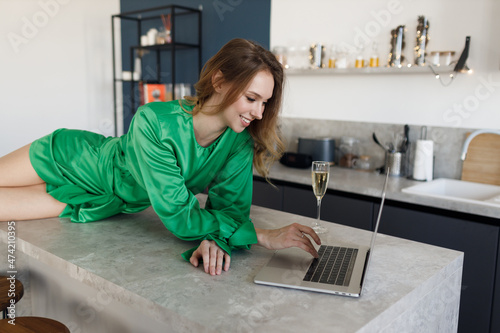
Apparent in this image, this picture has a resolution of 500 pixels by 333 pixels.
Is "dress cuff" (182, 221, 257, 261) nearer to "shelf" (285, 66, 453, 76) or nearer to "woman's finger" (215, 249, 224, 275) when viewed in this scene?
"woman's finger" (215, 249, 224, 275)

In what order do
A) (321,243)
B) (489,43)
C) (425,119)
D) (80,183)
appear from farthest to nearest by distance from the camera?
(425,119) → (489,43) → (80,183) → (321,243)

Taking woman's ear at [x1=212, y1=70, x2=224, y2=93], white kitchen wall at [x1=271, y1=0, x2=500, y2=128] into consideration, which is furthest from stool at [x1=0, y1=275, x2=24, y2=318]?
white kitchen wall at [x1=271, y1=0, x2=500, y2=128]

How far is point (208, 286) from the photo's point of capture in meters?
1.09

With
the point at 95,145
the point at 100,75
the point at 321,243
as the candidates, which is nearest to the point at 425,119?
the point at 321,243

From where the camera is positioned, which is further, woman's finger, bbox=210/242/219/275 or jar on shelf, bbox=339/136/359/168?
jar on shelf, bbox=339/136/359/168

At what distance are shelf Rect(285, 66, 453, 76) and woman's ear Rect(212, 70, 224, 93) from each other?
1.79 meters

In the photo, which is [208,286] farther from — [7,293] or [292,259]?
[7,293]

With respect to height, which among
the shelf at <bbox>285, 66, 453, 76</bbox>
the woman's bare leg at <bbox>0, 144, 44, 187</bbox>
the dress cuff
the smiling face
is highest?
the shelf at <bbox>285, 66, 453, 76</bbox>

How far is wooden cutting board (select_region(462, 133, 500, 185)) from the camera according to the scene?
105 inches

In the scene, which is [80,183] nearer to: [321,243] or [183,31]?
[321,243]

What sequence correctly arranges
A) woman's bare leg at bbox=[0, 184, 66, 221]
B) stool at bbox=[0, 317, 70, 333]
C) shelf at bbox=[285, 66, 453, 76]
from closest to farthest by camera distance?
1. stool at bbox=[0, 317, 70, 333]
2. woman's bare leg at bbox=[0, 184, 66, 221]
3. shelf at bbox=[285, 66, 453, 76]

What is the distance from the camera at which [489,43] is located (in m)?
2.66

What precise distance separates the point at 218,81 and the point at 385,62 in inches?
75.7

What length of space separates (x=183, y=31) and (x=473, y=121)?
9.25 ft
